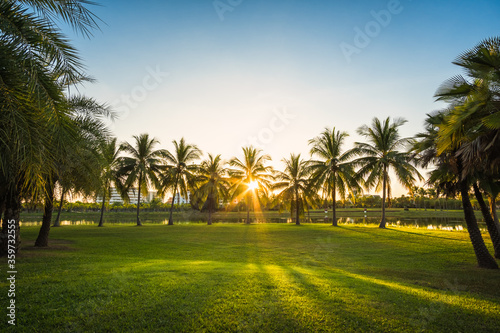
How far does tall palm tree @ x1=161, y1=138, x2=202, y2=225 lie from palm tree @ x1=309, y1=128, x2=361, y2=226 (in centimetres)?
1508

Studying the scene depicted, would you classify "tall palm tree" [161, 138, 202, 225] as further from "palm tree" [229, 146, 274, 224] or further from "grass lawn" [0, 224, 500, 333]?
"grass lawn" [0, 224, 500, 333]

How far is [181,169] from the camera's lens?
3334cm

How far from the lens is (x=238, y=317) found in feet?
14.1

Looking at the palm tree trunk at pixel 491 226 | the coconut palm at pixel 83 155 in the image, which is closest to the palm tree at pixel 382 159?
the palm tree trunk at pixel 491 226

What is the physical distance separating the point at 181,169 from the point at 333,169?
1853 cm

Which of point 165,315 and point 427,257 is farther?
point 427,257

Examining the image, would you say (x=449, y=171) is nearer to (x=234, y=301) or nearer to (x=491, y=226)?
Answer: (x=491, y=226)

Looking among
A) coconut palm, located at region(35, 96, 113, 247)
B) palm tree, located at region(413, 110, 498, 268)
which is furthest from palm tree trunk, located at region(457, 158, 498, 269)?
coconut palm, located at region(35, 96, 113, 247)

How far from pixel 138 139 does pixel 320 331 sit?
32.2m

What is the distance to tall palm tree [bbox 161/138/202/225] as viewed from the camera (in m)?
32.7

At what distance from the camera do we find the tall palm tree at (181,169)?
3269cm

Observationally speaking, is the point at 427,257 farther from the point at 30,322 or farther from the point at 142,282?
the point at 30,322

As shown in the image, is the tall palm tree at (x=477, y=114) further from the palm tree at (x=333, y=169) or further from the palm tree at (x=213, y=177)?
the palm tree at (x=213, y=177)

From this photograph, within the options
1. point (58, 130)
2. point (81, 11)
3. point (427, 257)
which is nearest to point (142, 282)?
point (58, 130)
